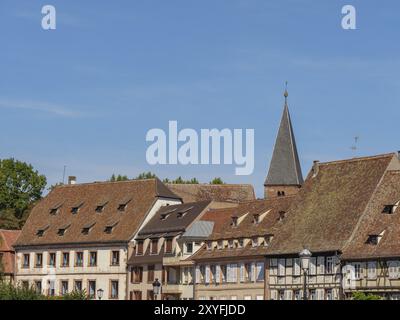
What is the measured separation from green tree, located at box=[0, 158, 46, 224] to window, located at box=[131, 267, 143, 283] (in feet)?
101

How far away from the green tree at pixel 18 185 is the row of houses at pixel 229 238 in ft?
40.8

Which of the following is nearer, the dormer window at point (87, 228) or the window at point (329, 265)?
the window at point (329, 265)

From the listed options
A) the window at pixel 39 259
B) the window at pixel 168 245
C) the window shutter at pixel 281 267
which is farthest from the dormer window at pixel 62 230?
the window shutter at pixel 281 267

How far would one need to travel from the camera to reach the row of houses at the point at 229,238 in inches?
2835

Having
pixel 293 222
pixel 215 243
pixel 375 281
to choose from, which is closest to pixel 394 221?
pixel 375 281

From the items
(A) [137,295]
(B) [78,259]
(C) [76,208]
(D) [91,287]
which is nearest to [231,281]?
(A) [137,295]

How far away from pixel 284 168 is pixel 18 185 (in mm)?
32296

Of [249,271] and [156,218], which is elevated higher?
[156,218]

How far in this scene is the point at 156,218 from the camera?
317 feet

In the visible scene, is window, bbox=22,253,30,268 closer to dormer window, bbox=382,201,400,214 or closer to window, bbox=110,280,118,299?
window, bbox=110,280,118,299

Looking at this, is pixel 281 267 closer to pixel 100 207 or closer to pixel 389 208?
pixel 389 208

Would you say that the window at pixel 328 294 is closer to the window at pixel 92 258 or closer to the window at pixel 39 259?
the window at pixel 92 258
